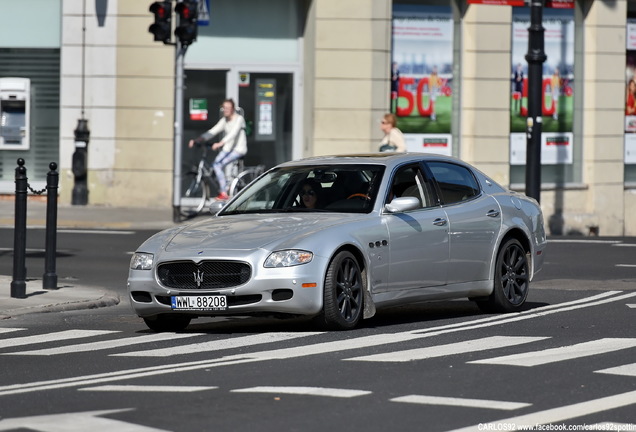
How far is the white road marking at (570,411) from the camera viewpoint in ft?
24.0

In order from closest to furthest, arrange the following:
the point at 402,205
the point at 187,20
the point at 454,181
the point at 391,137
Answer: the point at 402,205, the point at 454,181, the point at 391,137, the point at 187,20

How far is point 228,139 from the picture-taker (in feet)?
85.4

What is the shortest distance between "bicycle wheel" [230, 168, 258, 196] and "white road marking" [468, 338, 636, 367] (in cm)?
1507

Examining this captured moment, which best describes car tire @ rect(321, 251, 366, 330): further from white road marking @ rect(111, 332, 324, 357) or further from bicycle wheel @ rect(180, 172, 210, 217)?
bicycle wheel @ rect(180, 172, 210, 217)

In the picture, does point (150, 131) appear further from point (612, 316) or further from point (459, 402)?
point (459, 402)

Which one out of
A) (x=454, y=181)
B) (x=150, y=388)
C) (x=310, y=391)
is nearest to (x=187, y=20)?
(x=454, y=181)

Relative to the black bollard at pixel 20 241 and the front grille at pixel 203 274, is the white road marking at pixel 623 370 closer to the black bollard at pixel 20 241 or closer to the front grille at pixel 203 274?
the front grille at pixel 203 274

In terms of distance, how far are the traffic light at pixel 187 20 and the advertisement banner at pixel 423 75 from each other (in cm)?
538

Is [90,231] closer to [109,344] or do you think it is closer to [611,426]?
[109,344]

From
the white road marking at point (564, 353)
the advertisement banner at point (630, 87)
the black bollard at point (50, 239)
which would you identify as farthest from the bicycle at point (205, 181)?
the white road marking at point (564, 353)

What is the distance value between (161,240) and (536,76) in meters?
14.5

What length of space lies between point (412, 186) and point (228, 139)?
13.6m

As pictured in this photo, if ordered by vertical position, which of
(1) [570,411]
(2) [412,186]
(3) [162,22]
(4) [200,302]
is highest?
(3) [162,22]

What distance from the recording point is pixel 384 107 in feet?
91.6
